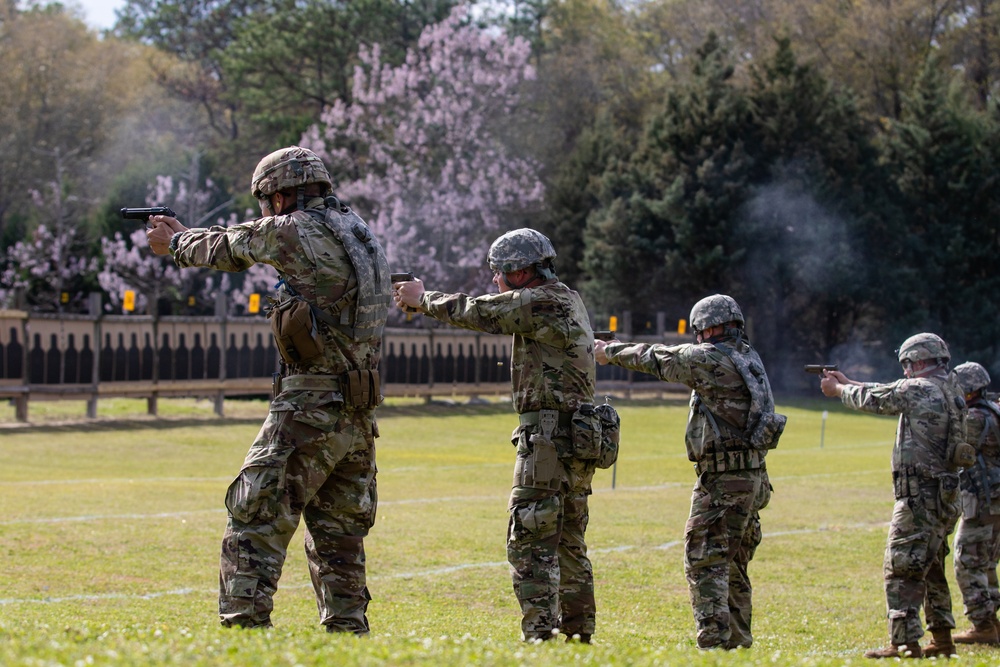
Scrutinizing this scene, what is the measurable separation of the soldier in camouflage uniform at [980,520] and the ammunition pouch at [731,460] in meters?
2.95

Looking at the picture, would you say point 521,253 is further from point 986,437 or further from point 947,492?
point 986,437

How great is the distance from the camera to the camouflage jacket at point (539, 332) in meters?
7.69

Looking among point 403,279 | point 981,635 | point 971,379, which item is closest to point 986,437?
point 971,379

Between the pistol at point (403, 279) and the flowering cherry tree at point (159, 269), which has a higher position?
the flowering cherry tree at point (159, 269)

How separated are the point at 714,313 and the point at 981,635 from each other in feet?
12.5

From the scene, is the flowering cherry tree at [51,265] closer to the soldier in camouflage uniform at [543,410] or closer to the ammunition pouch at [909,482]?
the ammunition pouch at [909,482]

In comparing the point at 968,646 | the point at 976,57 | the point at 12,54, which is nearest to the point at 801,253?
the point at 976,57

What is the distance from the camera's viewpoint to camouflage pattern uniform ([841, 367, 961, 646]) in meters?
9.51

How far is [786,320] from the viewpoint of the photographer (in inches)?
1951

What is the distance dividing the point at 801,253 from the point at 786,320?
3624mm

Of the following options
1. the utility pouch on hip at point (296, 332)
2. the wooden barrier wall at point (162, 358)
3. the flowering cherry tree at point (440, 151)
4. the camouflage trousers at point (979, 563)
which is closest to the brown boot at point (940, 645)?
the camouflage trousers at point (979, 563)

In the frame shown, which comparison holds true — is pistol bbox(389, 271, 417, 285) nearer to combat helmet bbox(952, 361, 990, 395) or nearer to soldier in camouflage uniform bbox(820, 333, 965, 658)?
soldier in camouflage uniform bbox(820, 333, 965, 658)

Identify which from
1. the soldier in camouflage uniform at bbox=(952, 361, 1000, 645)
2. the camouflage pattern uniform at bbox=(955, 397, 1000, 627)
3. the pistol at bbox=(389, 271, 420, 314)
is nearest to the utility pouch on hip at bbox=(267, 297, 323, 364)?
the pistol at bbox=(389, 271, 420, 314)

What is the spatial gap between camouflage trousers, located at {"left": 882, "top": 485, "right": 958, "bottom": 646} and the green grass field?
387 mm
